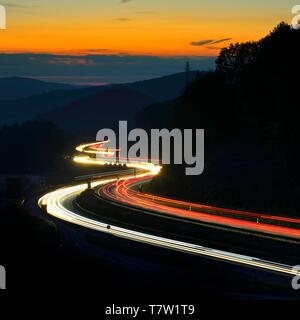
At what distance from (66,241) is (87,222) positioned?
7.93 m

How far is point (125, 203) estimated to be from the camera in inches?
2864

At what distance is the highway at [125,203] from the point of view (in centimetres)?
4512

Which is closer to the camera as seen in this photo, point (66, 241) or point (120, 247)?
point (120, 247)

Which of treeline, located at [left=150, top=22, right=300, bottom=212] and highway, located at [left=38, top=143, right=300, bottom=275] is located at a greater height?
treeline, located at [left=150, top=22, right=300, bottom=212]

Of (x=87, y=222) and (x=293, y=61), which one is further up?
(x=293, y=61)

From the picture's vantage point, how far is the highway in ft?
148

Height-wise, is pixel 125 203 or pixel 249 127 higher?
pixel 249 127

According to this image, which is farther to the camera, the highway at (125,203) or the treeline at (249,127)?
the treeline at (249,127)

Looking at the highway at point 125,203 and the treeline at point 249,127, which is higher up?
the treeline at point 249,127

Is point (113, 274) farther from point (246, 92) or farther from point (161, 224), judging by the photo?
point (246, 92)

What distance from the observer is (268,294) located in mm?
38719

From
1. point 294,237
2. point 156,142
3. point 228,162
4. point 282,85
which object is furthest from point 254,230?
point 156,142

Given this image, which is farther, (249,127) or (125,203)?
(249,127)

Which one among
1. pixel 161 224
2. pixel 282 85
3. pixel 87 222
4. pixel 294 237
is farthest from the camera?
pixel 282 85
